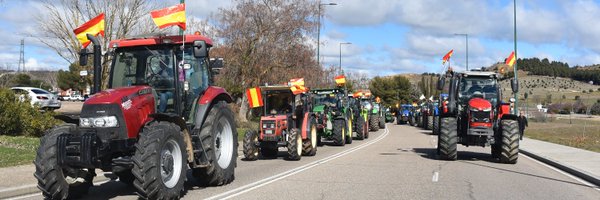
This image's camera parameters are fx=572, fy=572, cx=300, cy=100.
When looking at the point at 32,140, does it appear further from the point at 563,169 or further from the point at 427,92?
the point at 427,92

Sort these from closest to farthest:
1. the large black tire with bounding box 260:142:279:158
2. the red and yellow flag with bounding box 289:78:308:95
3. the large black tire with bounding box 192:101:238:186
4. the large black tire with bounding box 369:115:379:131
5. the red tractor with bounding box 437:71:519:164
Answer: the large black tire with bounding box 192:101:238:186
the red tractor with bounding box 437:71:519:164
the large black tire with bounding box 260:142:279:158
the red and yellow flag with bounding box 289:78:308:95
the large black tire with bounding box 369:115:379:131

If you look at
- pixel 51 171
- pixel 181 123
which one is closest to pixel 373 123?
pixel 181 123

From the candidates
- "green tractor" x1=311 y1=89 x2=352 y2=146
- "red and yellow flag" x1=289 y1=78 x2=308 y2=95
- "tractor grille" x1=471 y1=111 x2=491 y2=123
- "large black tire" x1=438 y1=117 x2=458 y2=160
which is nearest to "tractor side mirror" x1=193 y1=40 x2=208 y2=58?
"red and yellow flag" x1=289 y1=78 x2=308 y2=95

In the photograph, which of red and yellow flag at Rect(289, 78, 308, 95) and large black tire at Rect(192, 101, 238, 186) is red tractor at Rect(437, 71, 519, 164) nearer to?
red and yellow flag at Rect(289, 78, 308, 95)

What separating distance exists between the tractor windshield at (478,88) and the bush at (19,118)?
1294 centimetres

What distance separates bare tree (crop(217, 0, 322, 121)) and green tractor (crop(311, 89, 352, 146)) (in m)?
6.34

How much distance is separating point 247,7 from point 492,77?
52.1ft

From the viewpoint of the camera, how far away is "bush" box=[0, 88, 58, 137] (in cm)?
1720

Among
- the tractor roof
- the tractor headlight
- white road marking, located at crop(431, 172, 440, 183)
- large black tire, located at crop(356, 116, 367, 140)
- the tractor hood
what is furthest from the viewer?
large black tire, located at crop(356, 116, 367, 140)

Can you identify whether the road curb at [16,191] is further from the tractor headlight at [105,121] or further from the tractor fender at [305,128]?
the tractor fender at [305,128]

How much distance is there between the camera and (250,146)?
1647 centimetres

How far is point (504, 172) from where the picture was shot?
14281 millimetres

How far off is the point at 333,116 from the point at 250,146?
780 cm

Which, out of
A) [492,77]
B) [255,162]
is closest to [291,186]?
[255,162]
